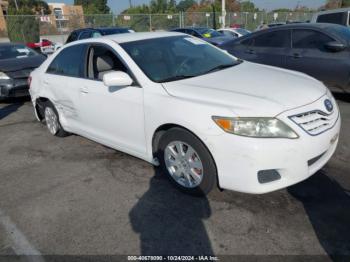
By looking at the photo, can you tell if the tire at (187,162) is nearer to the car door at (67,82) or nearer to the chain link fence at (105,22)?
the car door at (67,82)

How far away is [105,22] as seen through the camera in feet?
87.6

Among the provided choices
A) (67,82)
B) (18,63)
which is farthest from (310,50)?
(18,63)

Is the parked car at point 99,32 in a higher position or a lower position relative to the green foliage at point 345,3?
lower

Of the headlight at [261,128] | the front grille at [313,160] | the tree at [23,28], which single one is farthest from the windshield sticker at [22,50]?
the tree at [23,28]

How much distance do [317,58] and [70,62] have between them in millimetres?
4369

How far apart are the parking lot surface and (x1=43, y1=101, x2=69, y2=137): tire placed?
3.30 ft

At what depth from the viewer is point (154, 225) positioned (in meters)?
2.84

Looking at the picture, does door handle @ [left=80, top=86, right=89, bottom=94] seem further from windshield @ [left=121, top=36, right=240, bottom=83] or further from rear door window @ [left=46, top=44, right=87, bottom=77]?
windshield @ [left=121, top=36, right=240, bottom=83]

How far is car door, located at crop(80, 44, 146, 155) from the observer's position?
3416 millimetres

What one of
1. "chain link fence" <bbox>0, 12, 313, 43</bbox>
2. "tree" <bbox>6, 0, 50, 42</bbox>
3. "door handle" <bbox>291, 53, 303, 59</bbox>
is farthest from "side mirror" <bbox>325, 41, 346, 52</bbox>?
"tree" <bbox>6, 0, 50, 42</bbox>

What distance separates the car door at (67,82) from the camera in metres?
4.23

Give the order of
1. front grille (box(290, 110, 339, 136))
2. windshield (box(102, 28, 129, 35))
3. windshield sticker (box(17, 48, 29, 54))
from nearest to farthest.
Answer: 1. front grille (box(290, 110, 339, 136))
2. windshield sticker (box(17, 48, 29, 54))
3. windshield (box(102, 28, 129, 35))

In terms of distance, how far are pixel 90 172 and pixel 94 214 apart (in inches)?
37.5

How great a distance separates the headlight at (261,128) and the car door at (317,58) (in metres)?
3.78
